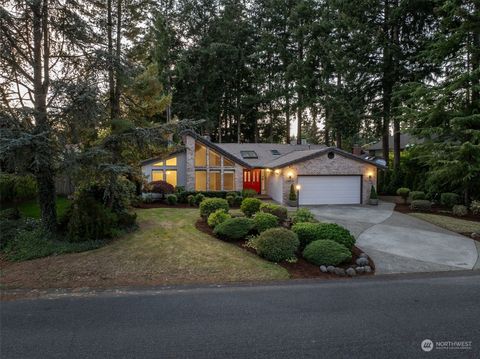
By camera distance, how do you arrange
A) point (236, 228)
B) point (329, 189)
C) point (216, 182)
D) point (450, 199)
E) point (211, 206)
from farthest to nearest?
point (216, 182), point (329, 189), point (450, 199), point (211, 206), point (236, 228)

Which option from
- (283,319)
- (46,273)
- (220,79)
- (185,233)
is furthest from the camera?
(220,79)

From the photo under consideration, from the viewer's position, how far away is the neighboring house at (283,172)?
19344mm

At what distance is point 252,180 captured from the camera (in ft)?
76.6

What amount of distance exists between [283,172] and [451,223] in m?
9.34

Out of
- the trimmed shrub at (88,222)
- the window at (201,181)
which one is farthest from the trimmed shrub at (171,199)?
the trimmed shrub at (88,222)

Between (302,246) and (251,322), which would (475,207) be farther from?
(251,322)

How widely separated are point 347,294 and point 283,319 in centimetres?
201

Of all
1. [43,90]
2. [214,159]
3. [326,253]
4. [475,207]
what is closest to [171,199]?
[214,159]

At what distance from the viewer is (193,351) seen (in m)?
4.29

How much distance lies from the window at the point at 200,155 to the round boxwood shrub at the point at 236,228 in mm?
10663

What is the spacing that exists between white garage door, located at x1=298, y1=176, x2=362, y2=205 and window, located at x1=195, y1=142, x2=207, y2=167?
674 cm

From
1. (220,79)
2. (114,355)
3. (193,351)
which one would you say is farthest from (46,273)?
(220,79)

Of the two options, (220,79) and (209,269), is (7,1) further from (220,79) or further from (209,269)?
(220,79)

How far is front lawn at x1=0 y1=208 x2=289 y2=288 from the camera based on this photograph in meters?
7.41
